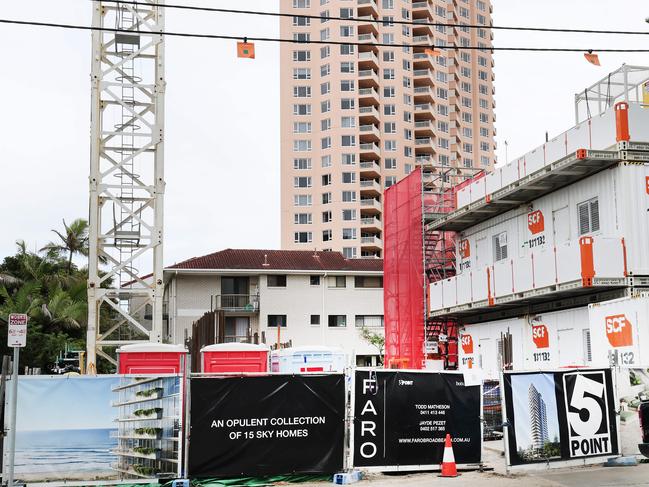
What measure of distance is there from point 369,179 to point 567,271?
71496mm

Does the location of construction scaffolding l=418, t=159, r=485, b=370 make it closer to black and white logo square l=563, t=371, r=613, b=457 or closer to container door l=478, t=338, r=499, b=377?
container door l=478, t=338, r=499, b=377

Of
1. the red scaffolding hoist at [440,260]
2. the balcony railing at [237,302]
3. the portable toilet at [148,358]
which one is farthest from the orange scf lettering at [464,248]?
the balcony railing at [237,302]

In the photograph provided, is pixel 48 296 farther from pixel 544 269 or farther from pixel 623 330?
pixel 623 330

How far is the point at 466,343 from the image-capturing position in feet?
115

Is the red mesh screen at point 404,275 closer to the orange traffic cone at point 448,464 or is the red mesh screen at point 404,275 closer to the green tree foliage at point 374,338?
the green tree foliage at point 374,338

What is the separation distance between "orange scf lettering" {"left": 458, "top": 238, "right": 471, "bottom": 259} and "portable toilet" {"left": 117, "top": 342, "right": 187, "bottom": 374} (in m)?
16.2

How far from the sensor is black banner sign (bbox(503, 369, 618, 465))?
15.1 m

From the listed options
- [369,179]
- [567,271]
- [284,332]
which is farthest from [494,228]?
[369,179]

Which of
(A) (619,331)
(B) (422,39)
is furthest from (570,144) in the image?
(B) (422,39)

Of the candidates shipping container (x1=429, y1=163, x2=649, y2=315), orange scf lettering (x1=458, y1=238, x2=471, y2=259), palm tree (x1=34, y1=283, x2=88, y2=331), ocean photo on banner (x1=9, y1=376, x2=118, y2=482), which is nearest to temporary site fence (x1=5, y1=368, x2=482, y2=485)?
ocean photo on banner (x1=9, y1=376, x2=118, y2=482)

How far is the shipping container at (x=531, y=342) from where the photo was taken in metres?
26.1

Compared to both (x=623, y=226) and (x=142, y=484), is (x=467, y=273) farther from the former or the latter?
(x=142, y=484)

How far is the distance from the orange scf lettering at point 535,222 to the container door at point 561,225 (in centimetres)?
79

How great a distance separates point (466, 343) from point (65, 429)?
23.4m
